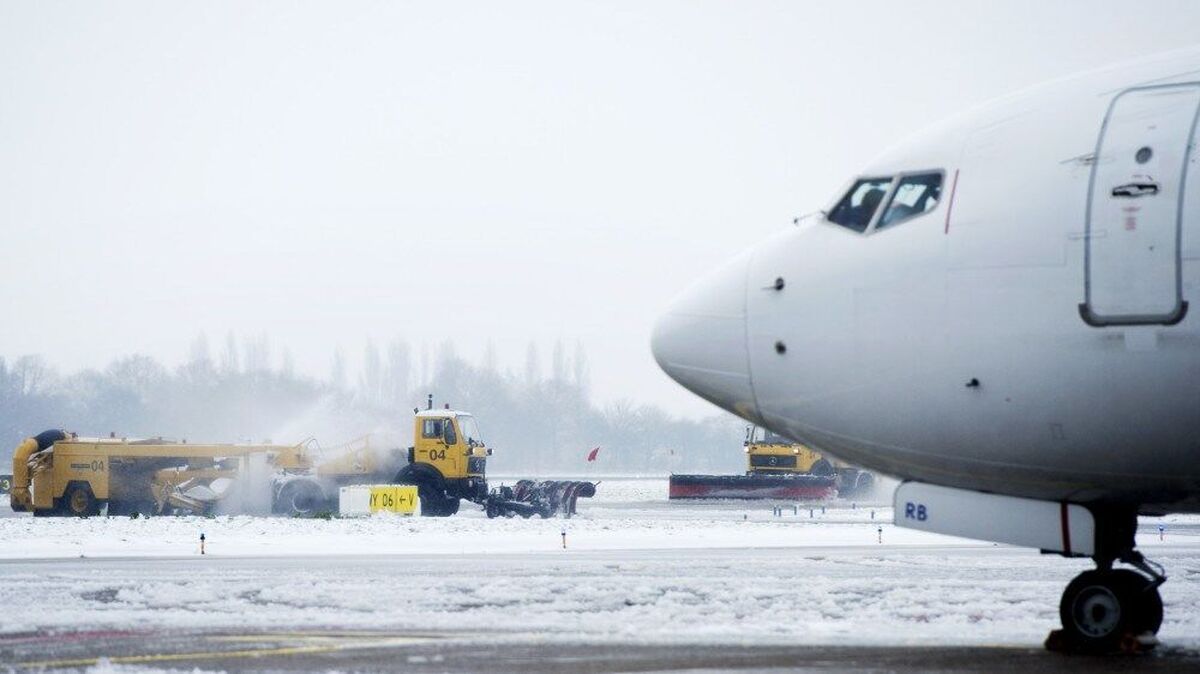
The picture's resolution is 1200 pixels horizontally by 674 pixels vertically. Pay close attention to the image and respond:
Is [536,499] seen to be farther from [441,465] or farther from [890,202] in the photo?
[890,202]

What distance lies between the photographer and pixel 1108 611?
1151cm

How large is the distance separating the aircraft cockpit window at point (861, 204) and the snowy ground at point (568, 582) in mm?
3561

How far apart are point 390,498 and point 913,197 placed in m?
30.2

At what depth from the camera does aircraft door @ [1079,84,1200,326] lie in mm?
9812

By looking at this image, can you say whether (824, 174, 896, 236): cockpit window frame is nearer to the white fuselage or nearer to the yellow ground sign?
the white fuselage

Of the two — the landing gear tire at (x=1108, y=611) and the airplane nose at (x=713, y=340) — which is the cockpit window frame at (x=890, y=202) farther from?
the landing gear tire at (x=1108, y=611)

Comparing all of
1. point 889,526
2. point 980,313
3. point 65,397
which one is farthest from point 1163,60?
point 65,397

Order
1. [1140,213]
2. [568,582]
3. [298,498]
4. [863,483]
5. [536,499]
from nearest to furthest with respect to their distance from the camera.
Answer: [1140,213], [568,582], [298,498], [536,499], [863,483]

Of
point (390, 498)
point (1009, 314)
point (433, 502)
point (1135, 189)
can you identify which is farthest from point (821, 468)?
point (1135, 189)

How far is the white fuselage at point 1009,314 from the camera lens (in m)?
9.95

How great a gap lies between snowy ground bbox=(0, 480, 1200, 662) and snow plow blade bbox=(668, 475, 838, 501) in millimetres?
15597

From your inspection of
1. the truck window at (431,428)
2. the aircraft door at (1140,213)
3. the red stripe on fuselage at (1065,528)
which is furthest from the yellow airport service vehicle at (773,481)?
the aircraft door at (1140,213)

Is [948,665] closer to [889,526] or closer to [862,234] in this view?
[862,234]

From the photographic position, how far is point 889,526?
123 ft
